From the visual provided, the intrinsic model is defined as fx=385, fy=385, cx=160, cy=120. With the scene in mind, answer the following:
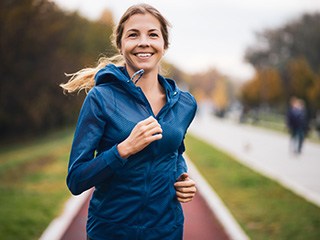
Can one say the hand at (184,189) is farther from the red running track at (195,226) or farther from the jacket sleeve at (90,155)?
the red running track at (195,226)

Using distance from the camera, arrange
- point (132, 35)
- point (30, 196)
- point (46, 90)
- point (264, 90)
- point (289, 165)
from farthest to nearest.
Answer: point (264, 90) → point (46, 90) → point (289, 165) → point (30, 196) → point (132, 35)

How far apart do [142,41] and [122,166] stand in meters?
0.68

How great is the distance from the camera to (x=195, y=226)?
5.94 meters

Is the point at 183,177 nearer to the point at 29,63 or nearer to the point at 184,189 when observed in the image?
the point at 184,189

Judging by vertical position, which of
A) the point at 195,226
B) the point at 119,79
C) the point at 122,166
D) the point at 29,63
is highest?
the point at 119,79

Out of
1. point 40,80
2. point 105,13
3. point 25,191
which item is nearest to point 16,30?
point 40,80

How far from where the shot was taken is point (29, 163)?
11648mm

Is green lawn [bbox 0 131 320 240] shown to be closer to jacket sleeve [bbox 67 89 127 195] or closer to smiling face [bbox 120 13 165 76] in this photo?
jacket sleeve [bbox 67 89 127 195]

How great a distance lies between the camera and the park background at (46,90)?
7.19 meters

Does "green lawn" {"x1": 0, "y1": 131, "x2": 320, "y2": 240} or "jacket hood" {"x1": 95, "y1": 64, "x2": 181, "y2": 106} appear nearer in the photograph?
"jacket hood" {"x1": 95, "y1": 64, "x2": 181, "y2": 106}

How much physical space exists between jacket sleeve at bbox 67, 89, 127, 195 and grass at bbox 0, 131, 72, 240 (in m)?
3.83

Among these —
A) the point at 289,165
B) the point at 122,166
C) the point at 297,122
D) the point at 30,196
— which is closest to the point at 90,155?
the point at 122,166

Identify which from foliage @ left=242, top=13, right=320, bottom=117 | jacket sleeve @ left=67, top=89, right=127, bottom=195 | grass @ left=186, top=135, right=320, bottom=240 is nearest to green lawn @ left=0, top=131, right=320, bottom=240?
grass @ left=186, top=135, right=320, bottom=240

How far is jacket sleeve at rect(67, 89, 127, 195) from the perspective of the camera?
71.5 inches
